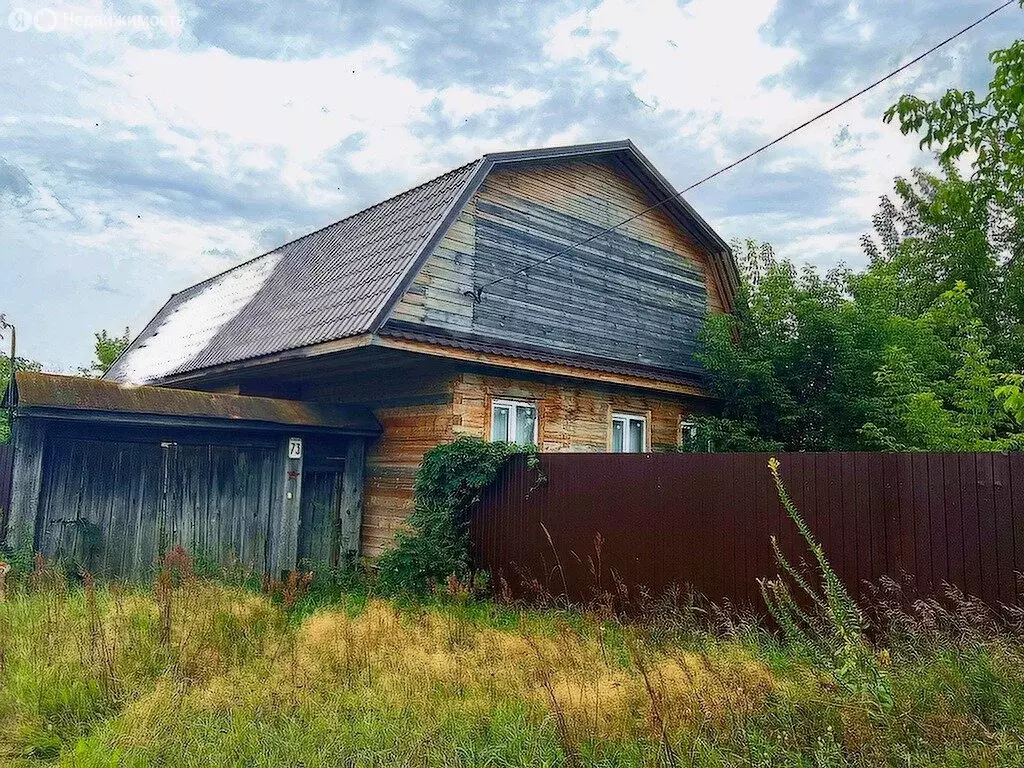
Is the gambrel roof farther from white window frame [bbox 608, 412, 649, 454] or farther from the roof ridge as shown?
white window frame [bbox 608, 412, 649, 454]

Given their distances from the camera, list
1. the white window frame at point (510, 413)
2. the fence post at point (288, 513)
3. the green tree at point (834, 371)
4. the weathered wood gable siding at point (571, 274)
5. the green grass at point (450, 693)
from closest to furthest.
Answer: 1. the green grass at point (450, 693)
2. the fence post at point (288, 513)
3. the weathered wood gable siding at point (571, 274)
4. the white window frame at point (510, 413)
5. the green tree at point (834, 371)

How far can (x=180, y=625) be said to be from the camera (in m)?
5.79

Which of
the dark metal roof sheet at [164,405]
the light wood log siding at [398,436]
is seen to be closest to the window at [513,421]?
the light wood log siding at [398,436]

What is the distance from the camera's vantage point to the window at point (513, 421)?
1091cm

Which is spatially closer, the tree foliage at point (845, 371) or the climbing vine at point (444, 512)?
the climbing vine at point (444, 512)

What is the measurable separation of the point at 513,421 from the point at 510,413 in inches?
5.2

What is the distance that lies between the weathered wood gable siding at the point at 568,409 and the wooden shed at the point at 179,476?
1681 millimetres

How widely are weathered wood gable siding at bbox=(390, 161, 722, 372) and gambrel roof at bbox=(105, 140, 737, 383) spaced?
0.99ft

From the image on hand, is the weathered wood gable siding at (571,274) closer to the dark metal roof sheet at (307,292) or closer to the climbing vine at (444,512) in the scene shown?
the dark metal roof sheet at (307,292)

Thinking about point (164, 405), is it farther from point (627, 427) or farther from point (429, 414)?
point (627, 427)

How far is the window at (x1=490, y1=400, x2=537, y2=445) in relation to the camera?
1091cm

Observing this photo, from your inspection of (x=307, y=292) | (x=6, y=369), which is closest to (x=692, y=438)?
(x=307, y=292)

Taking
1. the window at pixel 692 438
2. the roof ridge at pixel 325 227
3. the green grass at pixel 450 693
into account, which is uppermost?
the roof ridge at pixel 325 227

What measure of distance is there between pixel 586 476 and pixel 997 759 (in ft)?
17.7
